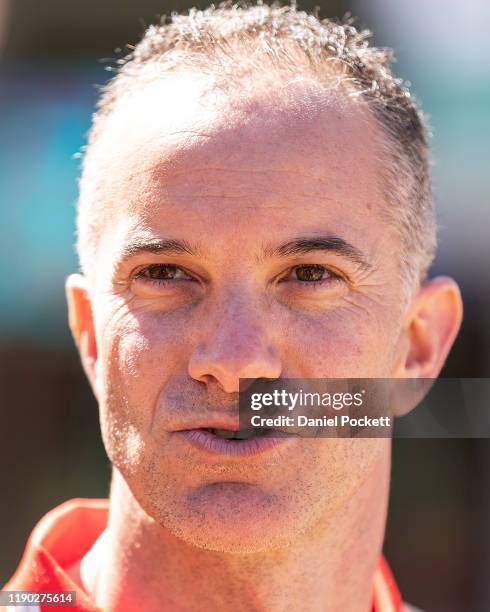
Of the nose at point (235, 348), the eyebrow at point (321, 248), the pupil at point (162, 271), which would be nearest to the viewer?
the nose at point (235, 348)

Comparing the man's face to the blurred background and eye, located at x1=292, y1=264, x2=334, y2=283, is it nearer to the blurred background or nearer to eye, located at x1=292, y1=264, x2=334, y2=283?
eye, located at x1=292, y1=264, x2=334, y2=283

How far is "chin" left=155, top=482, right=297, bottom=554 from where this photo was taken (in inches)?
88.0

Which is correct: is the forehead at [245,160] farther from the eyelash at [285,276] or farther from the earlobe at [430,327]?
the earlobe at [430,327]

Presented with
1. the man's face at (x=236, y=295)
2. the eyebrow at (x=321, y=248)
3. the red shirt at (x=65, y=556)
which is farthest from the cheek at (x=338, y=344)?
the red shirt at (x=65, y=556)

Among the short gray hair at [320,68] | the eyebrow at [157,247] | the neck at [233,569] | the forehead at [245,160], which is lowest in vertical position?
the neck at [233,569]

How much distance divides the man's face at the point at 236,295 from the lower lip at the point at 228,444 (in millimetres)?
13

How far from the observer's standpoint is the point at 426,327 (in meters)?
2.79

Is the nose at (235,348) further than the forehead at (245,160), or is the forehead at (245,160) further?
the forehead at (245,160)

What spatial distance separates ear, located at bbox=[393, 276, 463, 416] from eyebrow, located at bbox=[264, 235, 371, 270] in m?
0.34

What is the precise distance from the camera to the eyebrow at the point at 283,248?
2305 millimetres

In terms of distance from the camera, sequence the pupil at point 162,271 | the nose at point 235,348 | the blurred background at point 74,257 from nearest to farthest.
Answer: the nose at point 235,348 → the pupil at point 162,271 → the blurred background at point 74,257

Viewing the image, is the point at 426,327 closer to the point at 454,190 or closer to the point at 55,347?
the point at 454,190

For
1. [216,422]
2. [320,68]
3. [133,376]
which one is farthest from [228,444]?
[320,68]

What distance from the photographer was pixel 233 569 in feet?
7.95
